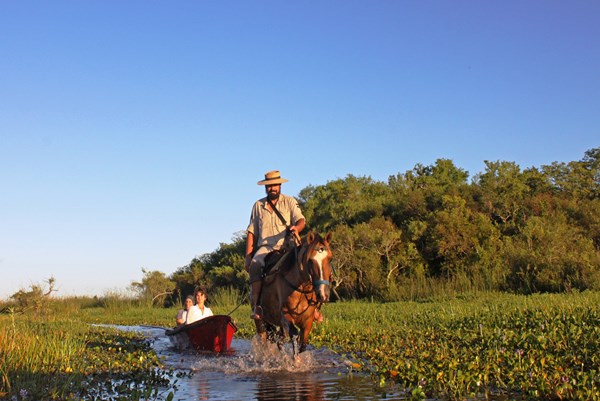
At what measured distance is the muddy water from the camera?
7.82 meters

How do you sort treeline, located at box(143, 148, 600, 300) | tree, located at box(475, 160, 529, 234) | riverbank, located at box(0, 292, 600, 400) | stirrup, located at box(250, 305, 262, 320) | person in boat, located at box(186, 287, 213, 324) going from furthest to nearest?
1. tree, located at box(475, 160, 529, 234)
2. treeline, located at box(143, 148, 600, 300)
3. person in boat, located at box(186, 287, 213, 324)
4. stirrup, located at box(250, 305, 262, 320)
5. riverbank, located at box(0, 292, 600, 400)

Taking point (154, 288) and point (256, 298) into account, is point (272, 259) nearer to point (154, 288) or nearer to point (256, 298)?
point (256, 298)

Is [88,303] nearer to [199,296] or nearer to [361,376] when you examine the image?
[199,296]

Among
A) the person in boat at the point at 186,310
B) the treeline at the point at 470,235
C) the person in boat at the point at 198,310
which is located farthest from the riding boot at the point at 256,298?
the treeline at the point at 470,235

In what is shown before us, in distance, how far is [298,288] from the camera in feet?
32.8

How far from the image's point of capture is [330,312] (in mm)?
20297

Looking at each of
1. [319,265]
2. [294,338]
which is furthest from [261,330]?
[319,265]

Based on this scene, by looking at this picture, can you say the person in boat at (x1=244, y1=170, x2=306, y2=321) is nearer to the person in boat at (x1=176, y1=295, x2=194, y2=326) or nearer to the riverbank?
the riverbank

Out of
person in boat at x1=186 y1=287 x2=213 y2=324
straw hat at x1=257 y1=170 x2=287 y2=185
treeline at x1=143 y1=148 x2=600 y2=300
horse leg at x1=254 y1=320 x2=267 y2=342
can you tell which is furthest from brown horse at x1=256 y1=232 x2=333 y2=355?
treeline at x1=143 y1=148 x2=600 y2=300

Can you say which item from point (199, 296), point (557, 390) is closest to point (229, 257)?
point (199, 296)

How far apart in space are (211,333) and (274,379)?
4390 mm

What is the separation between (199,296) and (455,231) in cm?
1537

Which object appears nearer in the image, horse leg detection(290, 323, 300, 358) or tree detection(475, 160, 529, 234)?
horse leg detection(290, 323, 300, 358)

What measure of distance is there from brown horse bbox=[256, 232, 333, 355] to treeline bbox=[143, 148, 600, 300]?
478 inches
